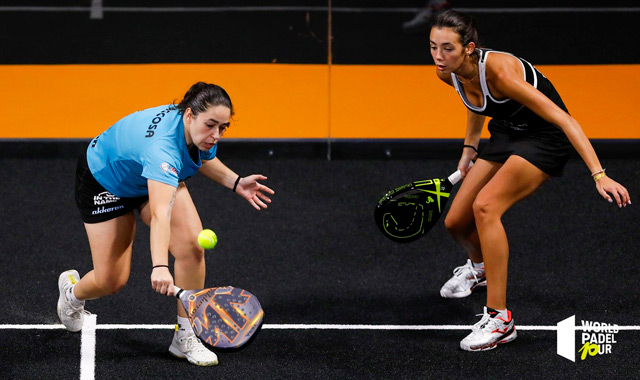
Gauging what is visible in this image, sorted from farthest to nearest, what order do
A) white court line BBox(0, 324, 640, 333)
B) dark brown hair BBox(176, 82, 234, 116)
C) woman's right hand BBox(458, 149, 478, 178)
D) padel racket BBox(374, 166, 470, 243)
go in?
woman's right hand BBox(458, 149, 478, 178)
padel racket BBox(374, 166, 470, 243)
white court line BBox(0, 324, 640, 333)
dark brown hair BBox(176, 82, 234, 116)

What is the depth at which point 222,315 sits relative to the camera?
13.7 feet

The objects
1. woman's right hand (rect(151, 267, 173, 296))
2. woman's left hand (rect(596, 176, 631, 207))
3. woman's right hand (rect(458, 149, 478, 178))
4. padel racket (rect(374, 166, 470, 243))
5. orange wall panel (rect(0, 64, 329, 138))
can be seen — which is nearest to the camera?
woman's right hand (rect(151, 267, 173, 296))

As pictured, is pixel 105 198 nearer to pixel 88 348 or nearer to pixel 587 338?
pixel 88 348

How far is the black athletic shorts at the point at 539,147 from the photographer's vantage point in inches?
191

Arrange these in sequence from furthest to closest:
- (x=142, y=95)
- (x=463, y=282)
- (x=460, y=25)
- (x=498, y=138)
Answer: (x=142, y=95) → (x=463, y=282) → (x=498, y=138) → (x=460, y=25)

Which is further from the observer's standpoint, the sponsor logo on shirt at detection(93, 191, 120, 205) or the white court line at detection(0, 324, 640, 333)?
the white court line at detection(0, 324, 640, 333)

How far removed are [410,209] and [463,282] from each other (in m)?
0.65

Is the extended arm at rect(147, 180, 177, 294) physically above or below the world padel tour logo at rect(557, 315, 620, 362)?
above

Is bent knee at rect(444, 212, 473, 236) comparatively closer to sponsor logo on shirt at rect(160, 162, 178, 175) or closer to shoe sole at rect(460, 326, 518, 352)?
shoe sole at rect(460, 326, 518, 352)

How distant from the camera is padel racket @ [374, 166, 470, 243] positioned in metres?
5.24

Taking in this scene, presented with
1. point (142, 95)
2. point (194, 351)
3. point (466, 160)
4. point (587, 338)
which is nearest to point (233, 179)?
point (194, 351)

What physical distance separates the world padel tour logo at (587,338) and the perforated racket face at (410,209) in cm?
95

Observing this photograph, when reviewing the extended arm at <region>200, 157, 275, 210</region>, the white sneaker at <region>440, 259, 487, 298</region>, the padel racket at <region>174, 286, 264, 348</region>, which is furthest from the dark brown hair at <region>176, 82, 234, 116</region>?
the white sneaker at <region>440, 259, 487, 298</region>

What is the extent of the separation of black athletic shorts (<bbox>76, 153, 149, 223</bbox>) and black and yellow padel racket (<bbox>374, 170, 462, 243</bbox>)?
1.39m
